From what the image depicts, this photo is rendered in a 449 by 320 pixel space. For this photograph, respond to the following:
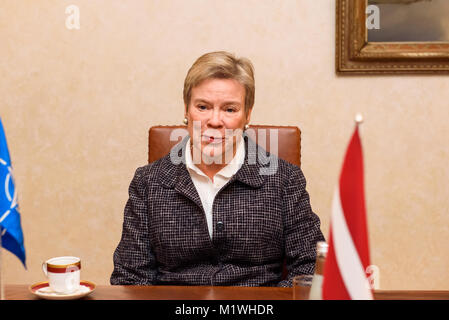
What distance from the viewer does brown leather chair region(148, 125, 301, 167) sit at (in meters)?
1.62

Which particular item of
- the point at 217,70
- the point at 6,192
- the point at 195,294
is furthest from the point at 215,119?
the point at 6,192

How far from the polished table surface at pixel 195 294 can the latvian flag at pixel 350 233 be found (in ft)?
1.41

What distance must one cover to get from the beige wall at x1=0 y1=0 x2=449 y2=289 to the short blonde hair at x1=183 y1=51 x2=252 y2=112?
614 mm

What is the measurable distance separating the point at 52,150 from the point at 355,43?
4.70ft

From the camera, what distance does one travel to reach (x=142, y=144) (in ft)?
7.09

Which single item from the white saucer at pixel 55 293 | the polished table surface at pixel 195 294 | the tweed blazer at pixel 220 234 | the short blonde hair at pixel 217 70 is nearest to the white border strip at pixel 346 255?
the polished table surface at pixel 195 294

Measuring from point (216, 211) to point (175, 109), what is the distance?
815 mm

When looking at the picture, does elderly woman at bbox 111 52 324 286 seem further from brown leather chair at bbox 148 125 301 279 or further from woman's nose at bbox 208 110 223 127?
brown leather chair at bbox 148 125 301 279

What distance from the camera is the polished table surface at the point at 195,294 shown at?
96 centimetres

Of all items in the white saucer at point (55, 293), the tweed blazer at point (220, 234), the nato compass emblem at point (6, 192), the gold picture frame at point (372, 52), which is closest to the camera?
the nato compass emblem at point (6, 192)

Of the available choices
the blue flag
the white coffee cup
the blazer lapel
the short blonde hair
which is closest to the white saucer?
the white coffee cup

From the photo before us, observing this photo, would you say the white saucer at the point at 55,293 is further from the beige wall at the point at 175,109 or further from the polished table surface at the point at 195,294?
the beige wall at the point at 175,109
